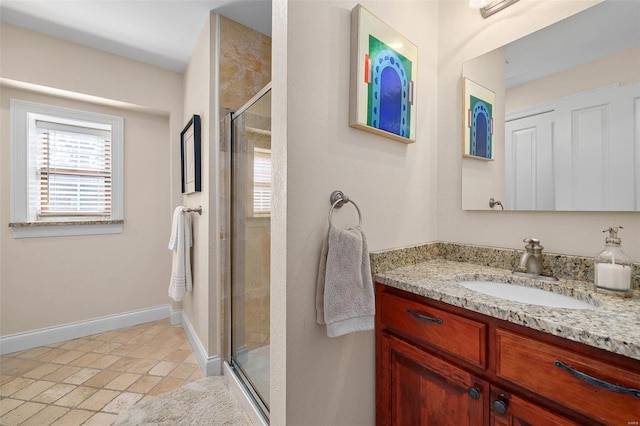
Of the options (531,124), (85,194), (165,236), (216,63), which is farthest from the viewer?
(165,236)

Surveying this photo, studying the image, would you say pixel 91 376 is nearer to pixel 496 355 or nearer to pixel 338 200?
pixel 338 200

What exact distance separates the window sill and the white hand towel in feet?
8.45

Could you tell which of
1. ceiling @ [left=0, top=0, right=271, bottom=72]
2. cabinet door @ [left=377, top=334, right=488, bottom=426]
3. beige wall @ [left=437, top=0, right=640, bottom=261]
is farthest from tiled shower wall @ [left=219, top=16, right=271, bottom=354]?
beige wall @ [left=437, top=0, right=640, bottom=261]

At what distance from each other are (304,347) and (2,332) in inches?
111

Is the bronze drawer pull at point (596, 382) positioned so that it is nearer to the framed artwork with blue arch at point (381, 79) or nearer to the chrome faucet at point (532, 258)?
the chrome faucet at point (532, 258)

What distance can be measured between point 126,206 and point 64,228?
50 cm

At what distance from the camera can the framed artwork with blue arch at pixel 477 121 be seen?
1.35m

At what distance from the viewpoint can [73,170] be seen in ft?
8.15

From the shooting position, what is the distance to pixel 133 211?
2758 mm

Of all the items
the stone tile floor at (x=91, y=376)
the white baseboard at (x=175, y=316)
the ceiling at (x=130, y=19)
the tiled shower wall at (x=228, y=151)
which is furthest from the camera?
the white baseboard at (x=175, y=316)

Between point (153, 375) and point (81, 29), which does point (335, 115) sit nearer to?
point (153, 375)

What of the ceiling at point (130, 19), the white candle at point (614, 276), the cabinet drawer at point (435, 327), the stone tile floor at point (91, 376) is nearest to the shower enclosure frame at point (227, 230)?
the stone tile floor at point (91, 376)

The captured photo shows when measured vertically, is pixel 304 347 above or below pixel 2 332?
above

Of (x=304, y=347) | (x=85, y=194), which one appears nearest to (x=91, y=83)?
(x=85, y=194)
